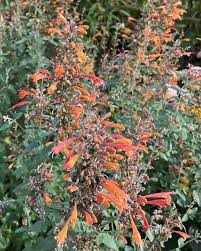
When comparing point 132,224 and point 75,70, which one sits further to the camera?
point 75,70

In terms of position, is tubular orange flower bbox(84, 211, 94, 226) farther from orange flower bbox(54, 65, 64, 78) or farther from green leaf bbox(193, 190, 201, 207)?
green leaf bbox(193, 190, 201, 207)

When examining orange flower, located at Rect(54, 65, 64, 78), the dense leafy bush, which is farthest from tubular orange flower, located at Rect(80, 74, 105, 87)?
orange flower, located at Rect(54, 65, 64, 78)

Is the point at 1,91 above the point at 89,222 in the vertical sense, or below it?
below

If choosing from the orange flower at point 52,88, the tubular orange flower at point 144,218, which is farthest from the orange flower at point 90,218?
A: the orange flower at point 52,88

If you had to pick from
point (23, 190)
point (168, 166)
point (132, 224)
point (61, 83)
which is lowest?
point (168, 166)

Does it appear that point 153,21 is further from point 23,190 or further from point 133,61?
point 23,190

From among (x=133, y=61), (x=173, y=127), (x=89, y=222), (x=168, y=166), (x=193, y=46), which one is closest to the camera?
(x=89, y=222)

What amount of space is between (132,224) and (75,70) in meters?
0.82

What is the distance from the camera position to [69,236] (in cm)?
232

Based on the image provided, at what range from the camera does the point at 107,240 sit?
7.47 feet

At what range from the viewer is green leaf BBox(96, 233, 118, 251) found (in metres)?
2.25

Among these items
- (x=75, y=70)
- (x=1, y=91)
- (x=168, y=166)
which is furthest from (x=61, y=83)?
(x=1, y=91)

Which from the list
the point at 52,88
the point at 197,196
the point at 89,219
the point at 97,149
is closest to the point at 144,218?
the point at 89,219

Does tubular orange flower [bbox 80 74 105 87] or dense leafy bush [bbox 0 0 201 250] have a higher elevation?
tubular orange flower [bbox 80 74 105 87]
